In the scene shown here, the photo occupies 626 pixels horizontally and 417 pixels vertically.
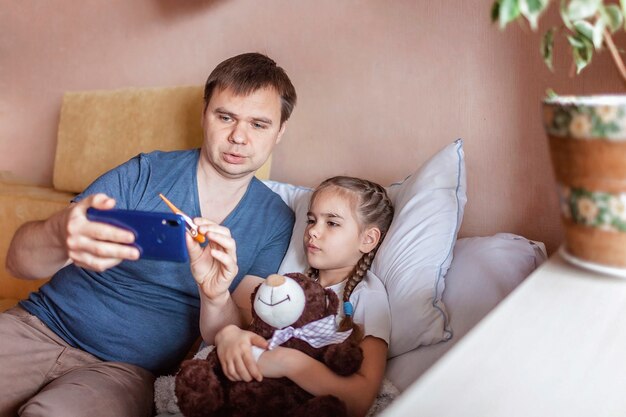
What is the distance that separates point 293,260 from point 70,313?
525 mm

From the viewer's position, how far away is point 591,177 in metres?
0.63

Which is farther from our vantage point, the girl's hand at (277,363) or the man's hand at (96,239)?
the girl's hand at (277,363)

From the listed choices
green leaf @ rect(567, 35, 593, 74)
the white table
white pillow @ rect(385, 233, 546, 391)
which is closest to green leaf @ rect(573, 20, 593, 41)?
green leaf @ rect(567, 35, 593, 74)

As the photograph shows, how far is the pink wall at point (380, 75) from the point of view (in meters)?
1.39

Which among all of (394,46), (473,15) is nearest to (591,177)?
(473,15)

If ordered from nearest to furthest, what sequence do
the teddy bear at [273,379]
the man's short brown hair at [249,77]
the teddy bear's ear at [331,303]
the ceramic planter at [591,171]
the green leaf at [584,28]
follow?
the ceramic planter at [591,171] → the green leaf at [584,28] → the teddy bear at [273,379] → the teddy bear's ear at [331,303] → the man's short brown hair at [249,77]

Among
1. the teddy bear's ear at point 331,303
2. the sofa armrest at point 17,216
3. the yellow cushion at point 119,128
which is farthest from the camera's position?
the sofa armrest at point 17,216

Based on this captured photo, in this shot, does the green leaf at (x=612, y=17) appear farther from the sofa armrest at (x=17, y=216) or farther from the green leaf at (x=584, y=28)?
the sofa armrest at (x=17, y=216)

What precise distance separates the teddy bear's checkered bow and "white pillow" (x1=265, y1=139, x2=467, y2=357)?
0.44 feet

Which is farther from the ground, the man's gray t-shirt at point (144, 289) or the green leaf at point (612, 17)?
the green leaf at point (612, 17)

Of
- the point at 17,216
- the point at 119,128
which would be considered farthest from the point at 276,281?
the point at 17,216

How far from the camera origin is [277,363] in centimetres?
102

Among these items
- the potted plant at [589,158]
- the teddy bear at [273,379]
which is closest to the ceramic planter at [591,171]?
the potted plant at [589,158]

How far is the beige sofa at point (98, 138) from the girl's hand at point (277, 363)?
0.94 metres
